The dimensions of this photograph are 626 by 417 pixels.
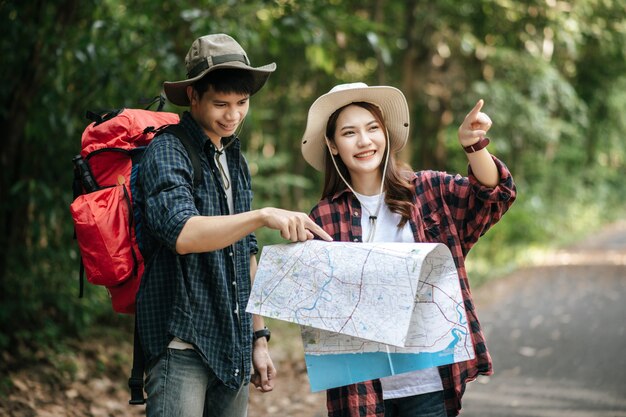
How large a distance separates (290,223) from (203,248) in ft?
0.93

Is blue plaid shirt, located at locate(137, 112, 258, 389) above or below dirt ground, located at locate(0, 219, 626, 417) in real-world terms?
above

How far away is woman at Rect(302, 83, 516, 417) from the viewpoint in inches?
106

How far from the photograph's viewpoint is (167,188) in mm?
2314

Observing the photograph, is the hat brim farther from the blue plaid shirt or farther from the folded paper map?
the folded paper map

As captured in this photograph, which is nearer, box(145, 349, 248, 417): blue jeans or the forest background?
box(145, 349, 248, 417): blue jeans

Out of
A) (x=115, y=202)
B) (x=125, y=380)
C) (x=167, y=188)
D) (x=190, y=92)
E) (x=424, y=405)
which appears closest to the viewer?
(x=167, y=188)

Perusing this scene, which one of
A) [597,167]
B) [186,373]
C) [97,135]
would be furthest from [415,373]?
[597,167]

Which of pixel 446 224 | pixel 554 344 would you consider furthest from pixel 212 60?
pixel 554 344

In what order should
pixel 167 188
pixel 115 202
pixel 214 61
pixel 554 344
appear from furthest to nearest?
pixel 554 344 < pixel 214 61 < pixel 115 202 < pixel 167 188

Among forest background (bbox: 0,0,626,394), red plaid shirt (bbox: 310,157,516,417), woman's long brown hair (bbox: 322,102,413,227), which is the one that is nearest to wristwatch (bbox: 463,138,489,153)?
red plaid shirt (bbox: 310,157,516,417)

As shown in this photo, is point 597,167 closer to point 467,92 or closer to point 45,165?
point 467,92

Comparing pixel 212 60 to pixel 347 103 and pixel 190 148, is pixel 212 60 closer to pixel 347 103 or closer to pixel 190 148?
pixel 190 148

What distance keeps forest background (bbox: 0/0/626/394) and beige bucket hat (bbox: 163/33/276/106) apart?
2.35m

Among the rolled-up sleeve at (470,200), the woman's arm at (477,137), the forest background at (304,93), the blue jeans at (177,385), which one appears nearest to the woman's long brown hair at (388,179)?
the rolled-up sleeve at (470,200)
